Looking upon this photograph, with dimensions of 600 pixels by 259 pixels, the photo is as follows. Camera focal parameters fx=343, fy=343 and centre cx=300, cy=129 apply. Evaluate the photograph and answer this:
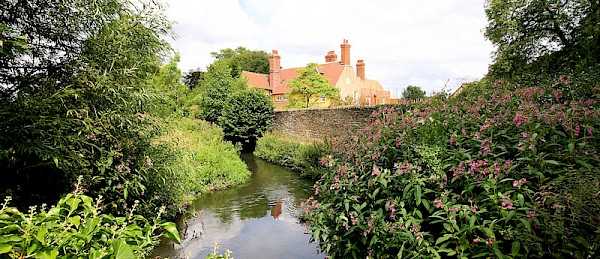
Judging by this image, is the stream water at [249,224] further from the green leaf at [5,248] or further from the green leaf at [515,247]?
the green leaf at [5,248]

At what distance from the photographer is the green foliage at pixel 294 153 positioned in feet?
38.5

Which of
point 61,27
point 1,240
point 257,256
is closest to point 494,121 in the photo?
point 1,240

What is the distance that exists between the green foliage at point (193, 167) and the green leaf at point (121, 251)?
4.36m

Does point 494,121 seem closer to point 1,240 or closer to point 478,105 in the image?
point 478,105

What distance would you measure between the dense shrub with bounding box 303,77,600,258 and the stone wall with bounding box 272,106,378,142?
29.6 ft

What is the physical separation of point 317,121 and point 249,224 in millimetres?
10288

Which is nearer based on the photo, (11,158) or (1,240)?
(1,240)

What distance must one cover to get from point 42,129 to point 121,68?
50.2 inches

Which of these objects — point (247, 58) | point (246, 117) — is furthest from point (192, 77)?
point (246, 117)

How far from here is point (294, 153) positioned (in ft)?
47.2

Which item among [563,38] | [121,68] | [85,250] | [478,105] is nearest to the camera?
[85,250]

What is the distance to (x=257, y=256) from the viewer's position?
5.53 m

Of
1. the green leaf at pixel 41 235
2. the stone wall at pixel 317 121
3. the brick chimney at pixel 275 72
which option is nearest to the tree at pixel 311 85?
the brick chimney at pixel 275 72

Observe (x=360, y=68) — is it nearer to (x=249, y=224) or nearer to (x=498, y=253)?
(x=249, y=224)
